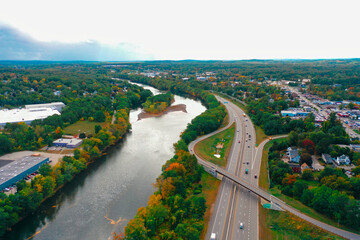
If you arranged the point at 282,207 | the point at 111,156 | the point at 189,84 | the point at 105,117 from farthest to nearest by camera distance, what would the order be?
the point at 189,84 < the point at 105,117 < the point at 111,156 < the point at 282,207

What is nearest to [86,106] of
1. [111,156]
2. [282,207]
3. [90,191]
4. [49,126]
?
[49,126]

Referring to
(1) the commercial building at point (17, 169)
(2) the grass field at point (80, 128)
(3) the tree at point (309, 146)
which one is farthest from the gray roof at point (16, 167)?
(3) the tree at point (309, 146)

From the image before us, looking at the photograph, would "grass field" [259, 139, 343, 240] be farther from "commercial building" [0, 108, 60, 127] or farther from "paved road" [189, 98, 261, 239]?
"commercial building" [0, 108, 60, 127]

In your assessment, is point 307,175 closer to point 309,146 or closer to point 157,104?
point 309,146

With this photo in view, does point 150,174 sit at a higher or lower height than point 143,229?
lower

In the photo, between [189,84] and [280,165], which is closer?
[280,165]

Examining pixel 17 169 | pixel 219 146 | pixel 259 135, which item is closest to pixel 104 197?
pixel 17 169

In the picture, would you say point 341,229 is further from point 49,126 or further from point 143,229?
point 49,126

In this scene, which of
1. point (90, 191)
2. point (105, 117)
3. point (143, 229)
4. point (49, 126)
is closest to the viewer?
point (143, 229)

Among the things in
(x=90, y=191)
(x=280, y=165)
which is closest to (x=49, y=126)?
(x=90, y=191)
